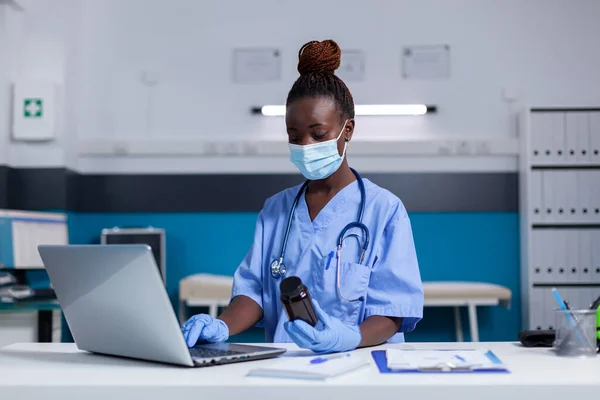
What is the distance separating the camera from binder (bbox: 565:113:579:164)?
4195 millimetres

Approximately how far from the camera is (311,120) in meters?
1.66

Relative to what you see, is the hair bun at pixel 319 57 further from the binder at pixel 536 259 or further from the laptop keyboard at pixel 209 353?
the binder at pixel 536 259

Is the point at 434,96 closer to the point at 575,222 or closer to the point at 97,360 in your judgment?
the point at 575,222

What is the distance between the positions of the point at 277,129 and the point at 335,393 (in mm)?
3595

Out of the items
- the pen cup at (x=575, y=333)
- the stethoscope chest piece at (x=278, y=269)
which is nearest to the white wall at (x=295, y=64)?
the stethoscope chest piece at (x=278, y=269)

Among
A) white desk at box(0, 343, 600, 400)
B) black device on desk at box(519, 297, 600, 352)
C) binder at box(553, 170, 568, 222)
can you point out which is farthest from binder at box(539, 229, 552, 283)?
white desk at box(0, 343, 600, 400)

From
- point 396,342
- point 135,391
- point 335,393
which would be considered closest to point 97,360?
point 135,391

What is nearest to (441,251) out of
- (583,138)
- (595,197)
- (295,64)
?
(595,197)

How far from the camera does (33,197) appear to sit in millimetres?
4168

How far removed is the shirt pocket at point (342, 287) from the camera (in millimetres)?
1576

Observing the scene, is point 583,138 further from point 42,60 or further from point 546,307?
point 42,60

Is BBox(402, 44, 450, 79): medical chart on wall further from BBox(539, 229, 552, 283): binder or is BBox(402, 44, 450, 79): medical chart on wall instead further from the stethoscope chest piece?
the stethoscope chest piece

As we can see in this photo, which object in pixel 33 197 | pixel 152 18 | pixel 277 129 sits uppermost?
pixel 152 18

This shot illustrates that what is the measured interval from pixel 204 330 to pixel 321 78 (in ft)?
2.22
